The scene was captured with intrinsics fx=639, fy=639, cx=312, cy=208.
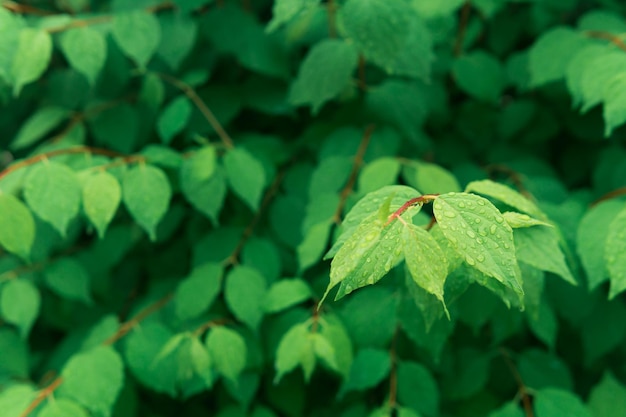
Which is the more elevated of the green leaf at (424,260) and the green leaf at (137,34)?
the green leaf at (424,260)

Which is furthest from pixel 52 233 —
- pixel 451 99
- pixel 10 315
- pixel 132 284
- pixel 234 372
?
pixel 451 99

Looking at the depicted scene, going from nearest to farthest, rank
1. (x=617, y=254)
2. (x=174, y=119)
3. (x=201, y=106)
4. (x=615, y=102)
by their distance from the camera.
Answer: (x=617, y=254) → (x=615, y=102) → (x=174, y=119) → (x=201, y=106)

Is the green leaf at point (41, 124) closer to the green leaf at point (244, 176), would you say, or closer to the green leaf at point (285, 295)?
the green leaf at point (244, 176)

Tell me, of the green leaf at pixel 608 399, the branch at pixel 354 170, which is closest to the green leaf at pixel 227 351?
the branch at pixel 354 170

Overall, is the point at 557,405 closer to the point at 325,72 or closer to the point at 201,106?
the point at 325,72

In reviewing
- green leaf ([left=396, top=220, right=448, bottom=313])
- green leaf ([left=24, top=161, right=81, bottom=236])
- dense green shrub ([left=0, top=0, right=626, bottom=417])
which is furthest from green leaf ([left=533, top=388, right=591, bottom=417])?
green leaf ([left=24, top=161, right=81, bottom=236])

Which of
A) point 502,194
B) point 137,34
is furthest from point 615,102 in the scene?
point 137,34

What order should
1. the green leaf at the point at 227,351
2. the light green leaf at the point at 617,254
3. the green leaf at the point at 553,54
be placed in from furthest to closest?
the green leaf at the point at 553,54 < the green leaf at the point at 227,351 < the light green leaf at the point at 617,254
